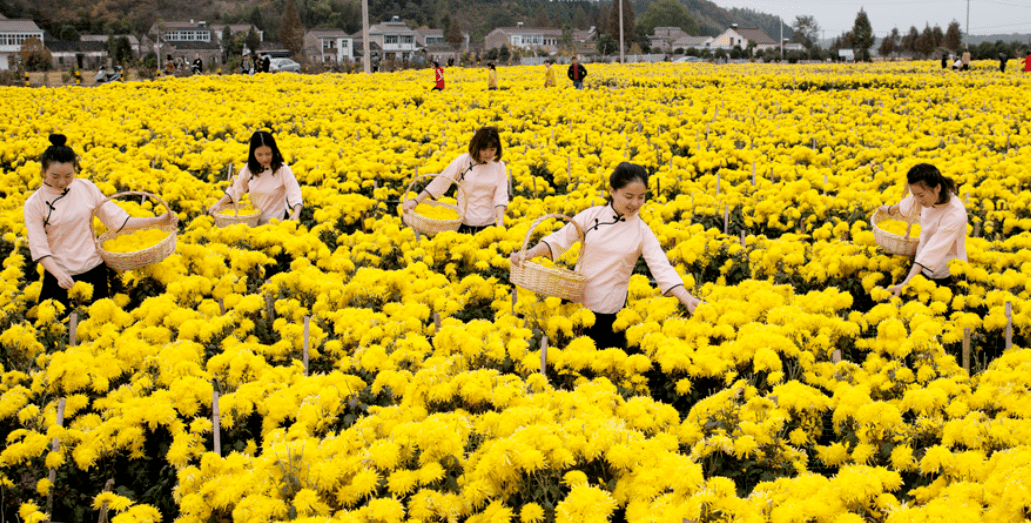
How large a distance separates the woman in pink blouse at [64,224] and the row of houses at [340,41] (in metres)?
71.9

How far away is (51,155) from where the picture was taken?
5145 mm

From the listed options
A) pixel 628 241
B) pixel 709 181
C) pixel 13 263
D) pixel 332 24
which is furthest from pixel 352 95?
pixel 332 24

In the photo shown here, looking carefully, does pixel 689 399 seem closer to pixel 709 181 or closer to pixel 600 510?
pixel 600 510


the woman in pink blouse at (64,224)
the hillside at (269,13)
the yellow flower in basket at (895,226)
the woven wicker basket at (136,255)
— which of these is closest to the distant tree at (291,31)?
the hillside at (269,13)

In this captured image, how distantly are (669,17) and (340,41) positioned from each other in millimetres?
62984

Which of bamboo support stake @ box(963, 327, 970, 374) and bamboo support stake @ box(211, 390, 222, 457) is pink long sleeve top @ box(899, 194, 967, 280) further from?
bamboo support stake @ box(211, 390, 222, 457)

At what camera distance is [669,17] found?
138 meters

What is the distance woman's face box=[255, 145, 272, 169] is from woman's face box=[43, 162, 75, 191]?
1.92 metres

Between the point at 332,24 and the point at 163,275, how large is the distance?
116 m

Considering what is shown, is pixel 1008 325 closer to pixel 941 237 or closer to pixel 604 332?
pixel 941 237

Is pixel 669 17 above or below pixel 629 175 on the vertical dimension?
above

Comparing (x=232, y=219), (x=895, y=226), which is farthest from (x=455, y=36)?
(x=895, y=226)

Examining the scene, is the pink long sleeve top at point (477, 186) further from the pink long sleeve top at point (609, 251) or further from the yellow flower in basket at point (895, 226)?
the yellow flower in basket at point (895, 226)

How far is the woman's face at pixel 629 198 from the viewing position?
4.75 metres
